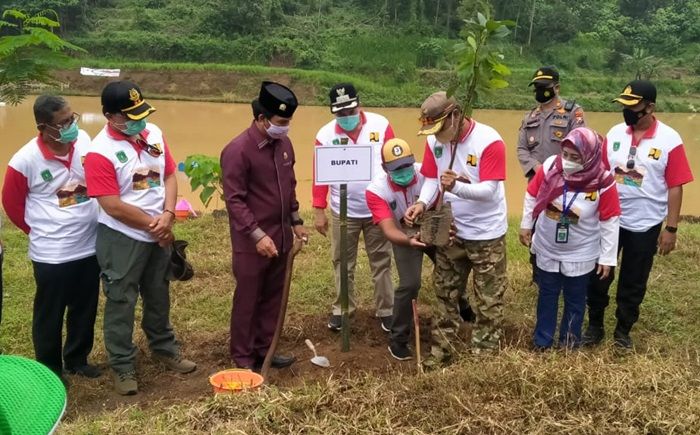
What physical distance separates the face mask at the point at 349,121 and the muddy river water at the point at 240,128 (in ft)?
16.8

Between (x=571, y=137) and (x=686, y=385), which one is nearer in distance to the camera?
(x=686, y=385)

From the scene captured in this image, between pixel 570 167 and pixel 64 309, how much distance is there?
10.2 feet

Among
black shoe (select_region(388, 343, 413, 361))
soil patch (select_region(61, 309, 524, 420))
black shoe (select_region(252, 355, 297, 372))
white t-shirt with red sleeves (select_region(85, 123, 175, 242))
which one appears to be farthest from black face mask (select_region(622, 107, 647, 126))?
white t-shirt with red sleeves (select_region(85, 123, 175, 242))

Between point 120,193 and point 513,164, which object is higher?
point 120,193

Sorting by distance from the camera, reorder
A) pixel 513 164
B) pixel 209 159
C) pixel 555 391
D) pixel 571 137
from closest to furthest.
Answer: pixel 555 391, pixel 571 137, pixel 209 159, pixel 513 164

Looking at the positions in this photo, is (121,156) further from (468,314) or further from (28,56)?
(468,314)

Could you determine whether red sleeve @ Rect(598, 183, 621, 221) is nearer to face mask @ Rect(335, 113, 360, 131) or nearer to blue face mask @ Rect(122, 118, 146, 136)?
face mask @ Rect(335, 113, 360, 131)

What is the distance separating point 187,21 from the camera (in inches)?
1591

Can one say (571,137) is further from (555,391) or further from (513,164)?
(513,164)

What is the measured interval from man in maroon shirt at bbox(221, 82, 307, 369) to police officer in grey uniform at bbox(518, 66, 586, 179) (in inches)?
87.3

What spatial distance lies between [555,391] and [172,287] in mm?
3672

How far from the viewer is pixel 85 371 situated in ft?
12.8

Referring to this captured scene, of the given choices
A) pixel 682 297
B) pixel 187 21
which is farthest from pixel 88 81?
pixel 682 297

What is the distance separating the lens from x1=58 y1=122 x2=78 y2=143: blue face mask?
348 centimetres
